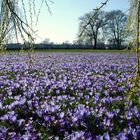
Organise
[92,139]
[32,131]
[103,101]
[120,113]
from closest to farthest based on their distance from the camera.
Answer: [92,139] → [32,131] → [120,113] → [103,101]

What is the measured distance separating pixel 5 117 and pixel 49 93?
2.71 metres

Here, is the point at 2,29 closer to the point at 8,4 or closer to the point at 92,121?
the point at 8,4

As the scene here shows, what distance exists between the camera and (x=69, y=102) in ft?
21.2

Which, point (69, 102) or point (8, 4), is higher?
point (8, 4)

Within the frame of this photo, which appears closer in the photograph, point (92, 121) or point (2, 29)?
point (2, 29)

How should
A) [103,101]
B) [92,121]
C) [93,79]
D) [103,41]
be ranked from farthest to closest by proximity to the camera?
[103,41] → [93,79] → [103,101] → [92,121]

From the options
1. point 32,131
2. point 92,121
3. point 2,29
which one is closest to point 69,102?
point 92,121

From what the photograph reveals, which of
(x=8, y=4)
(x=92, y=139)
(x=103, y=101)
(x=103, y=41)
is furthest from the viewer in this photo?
(x=103, y=41)

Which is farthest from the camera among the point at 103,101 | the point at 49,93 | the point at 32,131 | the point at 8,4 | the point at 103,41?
the point at 103,41

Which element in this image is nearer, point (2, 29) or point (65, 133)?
point (2, 29)

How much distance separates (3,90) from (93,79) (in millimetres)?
3083

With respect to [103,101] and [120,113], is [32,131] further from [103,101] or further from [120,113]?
[103,101]

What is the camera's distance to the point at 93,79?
33.1 feet

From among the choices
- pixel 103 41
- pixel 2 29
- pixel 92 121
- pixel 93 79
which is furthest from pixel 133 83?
pixel 103 41
